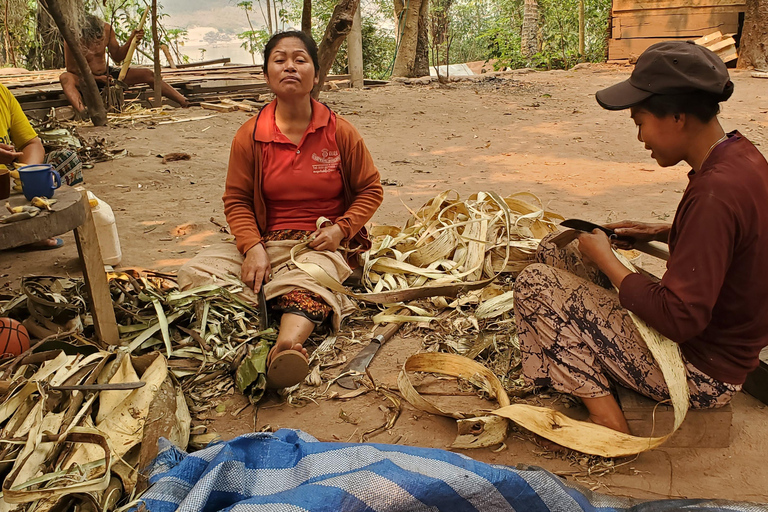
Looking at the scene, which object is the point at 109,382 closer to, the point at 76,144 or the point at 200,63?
the point at 76,144

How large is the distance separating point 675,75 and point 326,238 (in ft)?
5.49

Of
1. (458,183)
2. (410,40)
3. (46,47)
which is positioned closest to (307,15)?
(458,183)

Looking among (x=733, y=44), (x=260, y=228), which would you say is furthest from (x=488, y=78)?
(x=260, y=228)

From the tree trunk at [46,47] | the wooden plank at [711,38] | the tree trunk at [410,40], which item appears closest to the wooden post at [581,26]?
the wooden plank at [711,38]

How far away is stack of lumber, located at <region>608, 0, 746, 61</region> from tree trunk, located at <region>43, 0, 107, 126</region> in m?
10.2

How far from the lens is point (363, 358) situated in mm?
2645

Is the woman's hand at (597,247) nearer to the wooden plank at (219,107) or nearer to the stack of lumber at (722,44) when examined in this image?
the wooden plank at (219,107)

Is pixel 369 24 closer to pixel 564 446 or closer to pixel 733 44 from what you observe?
pixel 733 44

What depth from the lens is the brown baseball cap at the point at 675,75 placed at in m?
1.59

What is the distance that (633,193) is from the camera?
5016 mm

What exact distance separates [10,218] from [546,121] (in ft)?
23.8

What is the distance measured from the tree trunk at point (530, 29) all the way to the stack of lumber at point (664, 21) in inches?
135

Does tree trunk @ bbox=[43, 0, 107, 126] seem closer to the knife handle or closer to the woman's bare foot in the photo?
the woman's bare foot

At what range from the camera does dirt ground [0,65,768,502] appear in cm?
197
